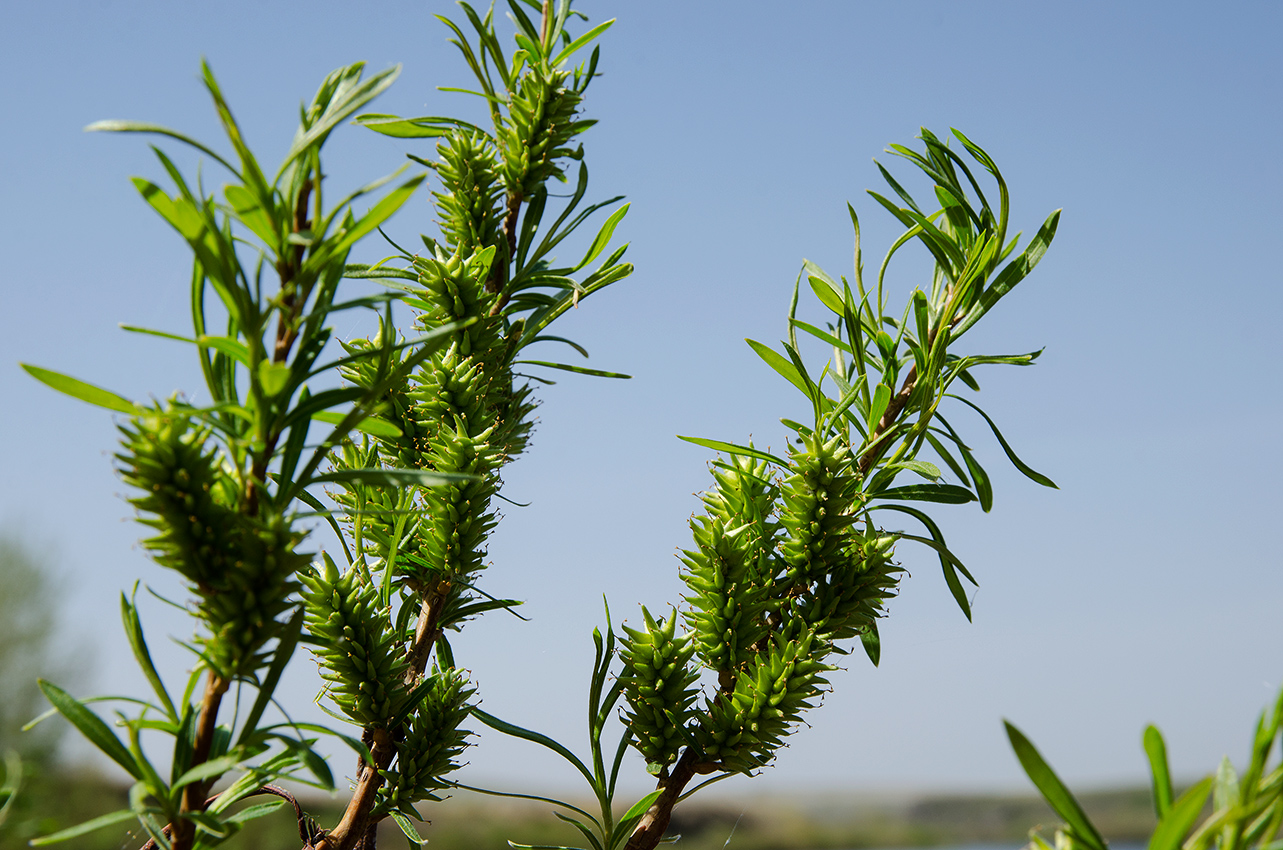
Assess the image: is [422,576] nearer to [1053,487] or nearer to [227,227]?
[227,227]

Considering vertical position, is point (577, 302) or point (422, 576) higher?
point (577, 302)

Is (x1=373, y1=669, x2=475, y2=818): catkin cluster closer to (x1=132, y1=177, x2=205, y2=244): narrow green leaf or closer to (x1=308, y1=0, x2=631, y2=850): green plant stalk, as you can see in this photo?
(x1=308, y1=0, x2=631, y2=850): green plant stalk

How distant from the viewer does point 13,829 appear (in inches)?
9.9

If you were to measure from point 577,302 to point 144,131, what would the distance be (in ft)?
0.90

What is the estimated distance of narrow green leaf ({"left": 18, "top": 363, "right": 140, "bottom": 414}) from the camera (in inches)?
11.1

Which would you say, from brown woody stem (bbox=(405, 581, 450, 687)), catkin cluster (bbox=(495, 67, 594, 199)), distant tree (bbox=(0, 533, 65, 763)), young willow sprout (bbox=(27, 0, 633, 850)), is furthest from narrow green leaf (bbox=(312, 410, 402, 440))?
distant tree (bbox=(0, 533, 65, 763))

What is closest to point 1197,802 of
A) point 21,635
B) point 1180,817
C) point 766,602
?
point 1180,817

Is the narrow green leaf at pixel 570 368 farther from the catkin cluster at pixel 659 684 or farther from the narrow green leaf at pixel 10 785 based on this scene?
the narrow green leaf at pixel 10 785

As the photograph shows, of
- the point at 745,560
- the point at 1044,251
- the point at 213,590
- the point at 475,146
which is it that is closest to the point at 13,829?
the point at 213,590

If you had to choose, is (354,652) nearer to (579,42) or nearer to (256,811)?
(256,811)

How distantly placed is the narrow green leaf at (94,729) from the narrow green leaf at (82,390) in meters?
0.10

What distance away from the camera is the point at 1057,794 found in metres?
0.26

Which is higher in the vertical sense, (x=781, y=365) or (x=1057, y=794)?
(x=781, y=365)

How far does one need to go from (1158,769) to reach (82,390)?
1.23 ft
